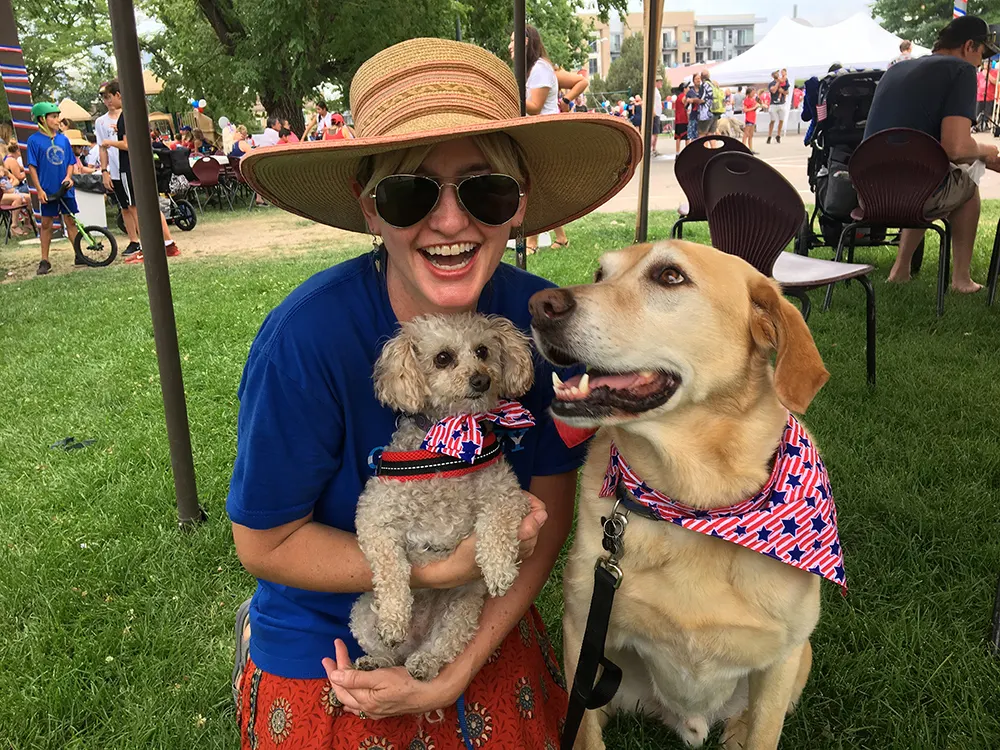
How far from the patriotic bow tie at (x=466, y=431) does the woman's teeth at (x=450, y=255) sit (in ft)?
1.35

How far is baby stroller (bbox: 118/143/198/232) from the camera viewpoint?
13.9 metres

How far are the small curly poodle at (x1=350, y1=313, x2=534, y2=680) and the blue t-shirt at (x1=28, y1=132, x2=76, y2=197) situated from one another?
11775mm

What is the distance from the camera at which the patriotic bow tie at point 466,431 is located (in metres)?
1.79

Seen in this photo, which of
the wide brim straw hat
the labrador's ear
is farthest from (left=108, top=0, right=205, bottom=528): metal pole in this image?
the labrador's ear

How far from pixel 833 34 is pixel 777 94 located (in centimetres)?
1133

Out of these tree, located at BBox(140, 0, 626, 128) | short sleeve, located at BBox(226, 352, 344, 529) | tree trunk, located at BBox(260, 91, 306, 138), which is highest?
tree, located at BBox(140, 0, 626, 128)

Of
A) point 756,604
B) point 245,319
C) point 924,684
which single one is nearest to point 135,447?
point 245,319

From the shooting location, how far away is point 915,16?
181ft

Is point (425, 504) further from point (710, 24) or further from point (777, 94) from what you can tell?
point (710, 24)

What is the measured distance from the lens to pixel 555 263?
8.21 m

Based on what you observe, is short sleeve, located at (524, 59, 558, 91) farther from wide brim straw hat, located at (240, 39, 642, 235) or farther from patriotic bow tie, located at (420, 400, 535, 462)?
patriotic bow tie, located at (420, 400, 535, 462)

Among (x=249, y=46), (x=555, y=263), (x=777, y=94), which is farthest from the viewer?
(x=777, y=94)

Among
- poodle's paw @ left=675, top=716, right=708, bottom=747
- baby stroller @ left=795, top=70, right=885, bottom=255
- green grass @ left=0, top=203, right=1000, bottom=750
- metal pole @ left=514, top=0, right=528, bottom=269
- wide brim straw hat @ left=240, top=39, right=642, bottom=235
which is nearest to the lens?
wide brim straw hat @ left=240, top=39, right=642, bottom=235

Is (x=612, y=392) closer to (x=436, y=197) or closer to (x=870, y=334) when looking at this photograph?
(x=436, y=197)
